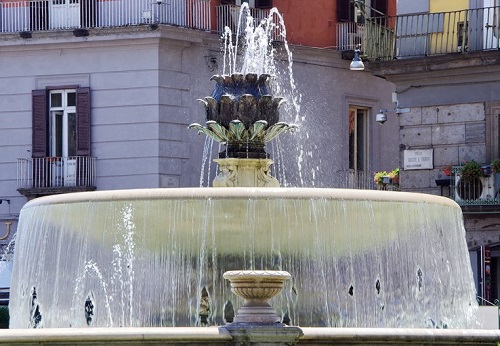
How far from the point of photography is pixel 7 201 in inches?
1654

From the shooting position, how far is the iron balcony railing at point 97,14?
41.1m

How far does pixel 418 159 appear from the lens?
1455 inches

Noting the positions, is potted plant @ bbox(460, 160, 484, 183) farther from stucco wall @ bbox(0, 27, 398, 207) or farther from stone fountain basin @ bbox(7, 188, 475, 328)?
stone fountain basin @ bbox(7, 188, 475, 328)

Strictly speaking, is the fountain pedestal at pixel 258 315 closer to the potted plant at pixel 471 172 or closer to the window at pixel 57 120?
the potted plant at pixel 471 172

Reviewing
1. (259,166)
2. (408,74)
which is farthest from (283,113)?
(259,166)

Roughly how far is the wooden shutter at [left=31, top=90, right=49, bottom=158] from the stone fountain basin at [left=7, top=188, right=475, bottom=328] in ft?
64.5

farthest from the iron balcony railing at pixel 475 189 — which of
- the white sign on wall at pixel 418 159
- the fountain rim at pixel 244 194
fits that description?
the fountain rim at pixel 244 194

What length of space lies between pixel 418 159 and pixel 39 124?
8875mm

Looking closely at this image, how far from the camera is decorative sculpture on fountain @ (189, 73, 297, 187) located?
23.8 m

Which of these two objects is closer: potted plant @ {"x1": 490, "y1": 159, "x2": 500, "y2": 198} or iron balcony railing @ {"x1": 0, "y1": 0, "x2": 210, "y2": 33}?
potted plant @ {"x1": 490, "y1": 159, "x2": 500, "y2": 198}

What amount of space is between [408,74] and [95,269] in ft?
54.4

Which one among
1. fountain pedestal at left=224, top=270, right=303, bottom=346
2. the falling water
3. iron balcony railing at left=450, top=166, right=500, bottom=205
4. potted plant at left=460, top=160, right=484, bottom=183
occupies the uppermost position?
the falling water

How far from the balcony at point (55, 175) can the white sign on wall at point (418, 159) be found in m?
7.15

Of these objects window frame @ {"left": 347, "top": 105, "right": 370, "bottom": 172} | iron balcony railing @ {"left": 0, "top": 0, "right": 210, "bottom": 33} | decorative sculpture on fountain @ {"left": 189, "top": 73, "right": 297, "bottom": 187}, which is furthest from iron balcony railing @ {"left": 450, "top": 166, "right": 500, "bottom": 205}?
decorative sculpture on fountain @ {"left": 189, "top": 73, "right": 297, "bottom": 187}
